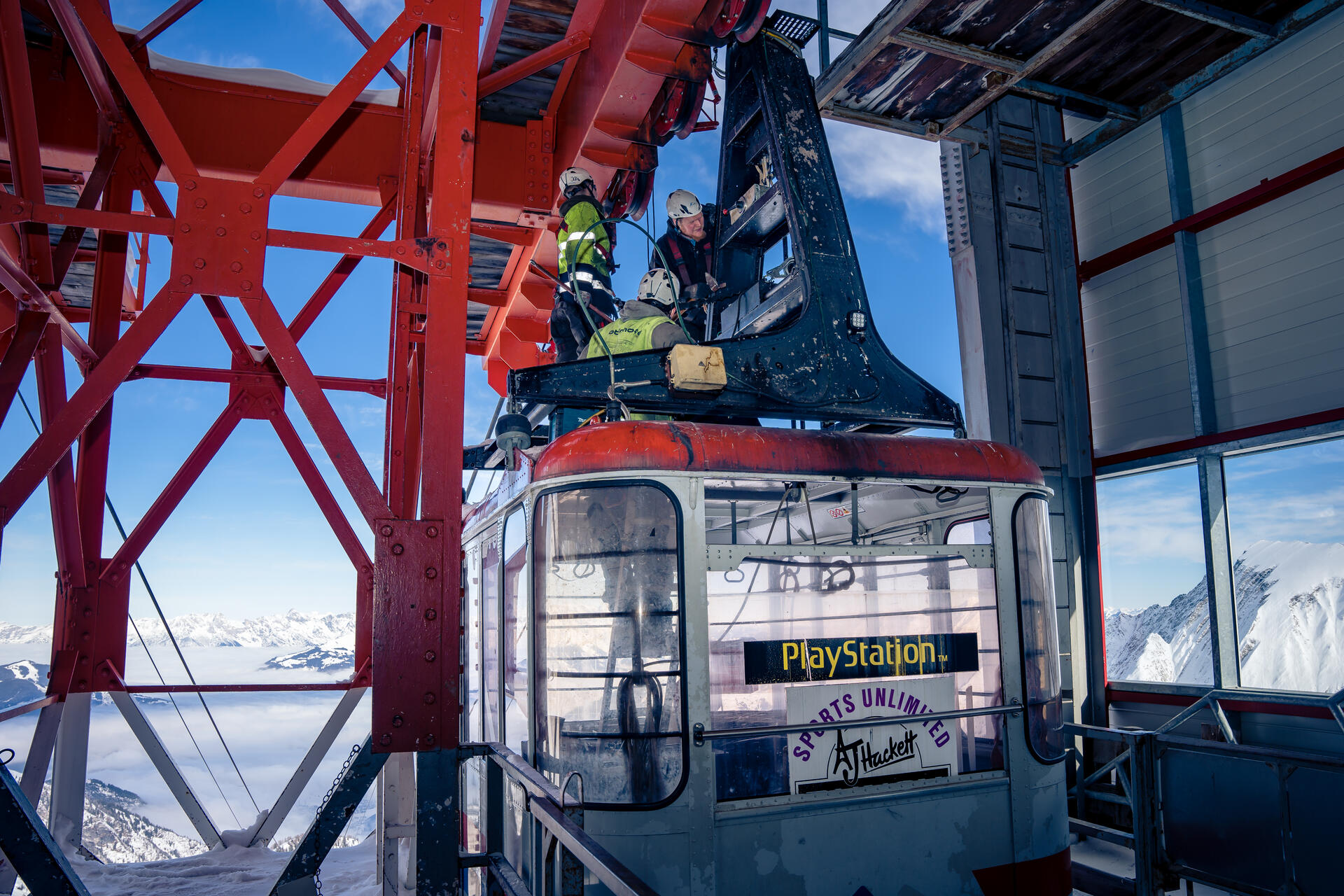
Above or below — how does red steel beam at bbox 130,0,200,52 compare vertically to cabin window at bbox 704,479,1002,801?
above

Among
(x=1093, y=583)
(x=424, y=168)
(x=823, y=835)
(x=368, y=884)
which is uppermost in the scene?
(x=424, y=168)

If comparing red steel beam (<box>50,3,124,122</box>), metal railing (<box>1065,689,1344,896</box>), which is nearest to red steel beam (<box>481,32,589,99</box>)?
red steel beam (<box>50,3,124,122</box>)

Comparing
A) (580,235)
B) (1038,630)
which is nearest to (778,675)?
(1038,630)

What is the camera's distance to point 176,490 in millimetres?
6145

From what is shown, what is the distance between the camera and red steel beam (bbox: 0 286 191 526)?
3.43 meters

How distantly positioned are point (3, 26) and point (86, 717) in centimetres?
433

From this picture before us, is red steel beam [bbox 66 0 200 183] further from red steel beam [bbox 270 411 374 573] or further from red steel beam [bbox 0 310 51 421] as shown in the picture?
red steel beam [bbox 270 411 374 573]

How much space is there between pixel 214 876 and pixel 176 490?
2759 mm

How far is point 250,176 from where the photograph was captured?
6.09m

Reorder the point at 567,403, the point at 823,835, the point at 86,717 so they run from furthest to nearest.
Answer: the point at 86,717, the point at 567,403, the point at 823,835

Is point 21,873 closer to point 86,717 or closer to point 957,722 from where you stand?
point 86,717

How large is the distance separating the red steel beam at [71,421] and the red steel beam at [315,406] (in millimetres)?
300

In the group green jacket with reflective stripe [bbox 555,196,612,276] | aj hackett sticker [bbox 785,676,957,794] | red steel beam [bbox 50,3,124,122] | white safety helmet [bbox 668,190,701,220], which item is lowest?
aj hackett sticker [bbox 785,676,957,794]

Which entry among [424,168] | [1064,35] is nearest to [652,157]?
[424,168]
